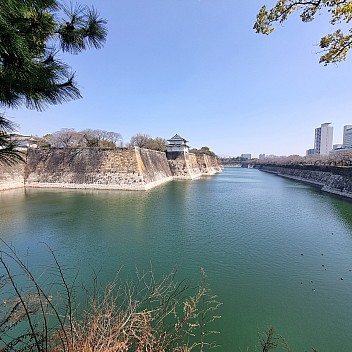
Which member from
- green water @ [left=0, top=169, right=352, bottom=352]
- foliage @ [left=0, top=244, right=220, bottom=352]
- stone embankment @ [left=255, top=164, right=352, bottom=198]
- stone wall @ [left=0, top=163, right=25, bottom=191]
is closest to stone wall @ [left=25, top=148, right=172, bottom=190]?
stone wall @ [left=0, top=163, right=25, bottom=191]

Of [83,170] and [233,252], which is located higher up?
[83,170]

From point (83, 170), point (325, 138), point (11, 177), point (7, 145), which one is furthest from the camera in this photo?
point (325, 138)

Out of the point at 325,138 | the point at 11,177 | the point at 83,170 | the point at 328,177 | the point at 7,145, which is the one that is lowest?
the point at 328,177

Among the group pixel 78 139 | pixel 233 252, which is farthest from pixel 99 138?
pixel 233 252

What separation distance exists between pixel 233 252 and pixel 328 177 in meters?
15.5

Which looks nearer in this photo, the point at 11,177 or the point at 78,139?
the point at 11,177

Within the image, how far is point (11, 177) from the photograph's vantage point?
1290 cm

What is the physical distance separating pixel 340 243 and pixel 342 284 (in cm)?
231

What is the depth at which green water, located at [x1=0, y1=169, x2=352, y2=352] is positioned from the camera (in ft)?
8.87

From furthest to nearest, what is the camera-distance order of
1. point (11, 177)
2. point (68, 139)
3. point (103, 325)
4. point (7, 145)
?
point (68, 139)
point (11, 177)
point (103, 325)
point (7, 145)

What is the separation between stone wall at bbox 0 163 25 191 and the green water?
427 centimetres

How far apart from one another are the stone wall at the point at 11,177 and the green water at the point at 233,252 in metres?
4.27

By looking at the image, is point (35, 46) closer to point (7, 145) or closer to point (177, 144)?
point (7, 145)

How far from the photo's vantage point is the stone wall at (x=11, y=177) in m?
12.2
